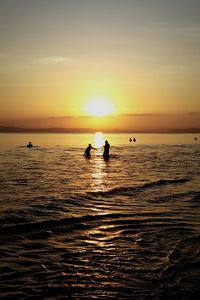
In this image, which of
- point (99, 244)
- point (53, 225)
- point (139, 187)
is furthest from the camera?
point (139, 187)

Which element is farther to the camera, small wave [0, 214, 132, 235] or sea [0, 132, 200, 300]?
small wave [0, 214, 132, 235]

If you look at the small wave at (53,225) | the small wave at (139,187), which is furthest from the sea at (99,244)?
the small wave at (139,187)

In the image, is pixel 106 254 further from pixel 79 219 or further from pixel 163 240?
pixel 79 219

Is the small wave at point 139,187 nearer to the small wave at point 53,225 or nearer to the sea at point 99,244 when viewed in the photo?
the sea at point 99,244

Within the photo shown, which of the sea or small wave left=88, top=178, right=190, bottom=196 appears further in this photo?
small wave left=88, top=178, right=190, bottom=196

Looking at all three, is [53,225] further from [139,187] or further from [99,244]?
[139,187]

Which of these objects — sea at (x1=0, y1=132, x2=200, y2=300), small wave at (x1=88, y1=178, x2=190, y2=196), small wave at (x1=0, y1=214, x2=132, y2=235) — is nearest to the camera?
sea at (x1=0, y1=132, x2=200, y2=300)

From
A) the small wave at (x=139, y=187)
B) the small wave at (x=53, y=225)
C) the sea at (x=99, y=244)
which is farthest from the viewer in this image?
the small wave at (x=139, y=187)

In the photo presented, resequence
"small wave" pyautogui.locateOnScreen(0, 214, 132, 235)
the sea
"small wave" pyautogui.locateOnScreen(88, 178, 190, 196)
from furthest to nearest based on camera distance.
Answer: "small wave" pyautogui.locateOnScreen(88, 178, 190, 196) < "small wave" pyautogui.locateOnScreen(0, 214, 132, 235) < the sea

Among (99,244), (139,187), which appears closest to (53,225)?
(99,244)

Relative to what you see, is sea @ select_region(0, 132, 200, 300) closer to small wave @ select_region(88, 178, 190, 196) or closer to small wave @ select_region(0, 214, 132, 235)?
small wave @ select_region(0, 214, 132, 235)

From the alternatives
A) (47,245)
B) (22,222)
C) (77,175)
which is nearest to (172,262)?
(47,245)

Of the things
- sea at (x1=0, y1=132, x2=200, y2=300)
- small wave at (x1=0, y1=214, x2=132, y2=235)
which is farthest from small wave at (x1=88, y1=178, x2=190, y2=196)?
small wave at (x1=0, y1=214, x2=132, y2=235)

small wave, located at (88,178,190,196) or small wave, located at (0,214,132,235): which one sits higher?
small wave, located at (88,178,190,196)
